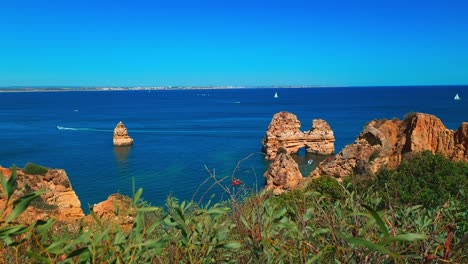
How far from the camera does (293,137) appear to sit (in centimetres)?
6394

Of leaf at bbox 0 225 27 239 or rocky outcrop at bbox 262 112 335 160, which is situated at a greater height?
leaf at bbox 0 225 27 239

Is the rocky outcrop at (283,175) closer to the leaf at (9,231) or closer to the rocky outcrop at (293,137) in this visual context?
the leaf at (9,231)

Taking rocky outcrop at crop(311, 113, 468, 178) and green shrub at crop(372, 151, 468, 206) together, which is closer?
green shrub at crop(372, 151, 468, 206)

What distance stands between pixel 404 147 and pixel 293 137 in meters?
35.6

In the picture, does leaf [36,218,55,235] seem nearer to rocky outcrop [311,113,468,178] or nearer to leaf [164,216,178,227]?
leaf [164,216,178,227]

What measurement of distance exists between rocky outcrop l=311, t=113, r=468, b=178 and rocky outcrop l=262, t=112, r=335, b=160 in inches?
1296

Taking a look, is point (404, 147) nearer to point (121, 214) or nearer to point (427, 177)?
point (427, 177)

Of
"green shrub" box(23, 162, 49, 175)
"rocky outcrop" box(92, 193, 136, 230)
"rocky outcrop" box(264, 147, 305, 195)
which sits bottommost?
"rocky outcrop" box(264, 147, 305, 195)

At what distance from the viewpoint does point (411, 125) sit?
28.4 meters

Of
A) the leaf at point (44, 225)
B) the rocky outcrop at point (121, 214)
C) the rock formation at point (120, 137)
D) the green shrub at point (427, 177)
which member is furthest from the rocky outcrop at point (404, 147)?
the rock formation at point (120, 137)

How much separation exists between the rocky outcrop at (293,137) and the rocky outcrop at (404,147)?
32.9 metres

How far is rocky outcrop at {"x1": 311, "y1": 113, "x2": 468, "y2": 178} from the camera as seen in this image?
26406 mm

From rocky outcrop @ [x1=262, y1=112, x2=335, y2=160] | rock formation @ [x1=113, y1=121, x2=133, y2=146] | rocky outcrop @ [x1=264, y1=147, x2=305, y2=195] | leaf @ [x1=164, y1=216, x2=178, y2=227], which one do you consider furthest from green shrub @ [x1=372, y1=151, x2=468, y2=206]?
rock formation @ [x1=113, y1=121, x2=133, y2=146]

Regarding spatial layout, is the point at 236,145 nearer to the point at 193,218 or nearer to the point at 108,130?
the point at 108,130
